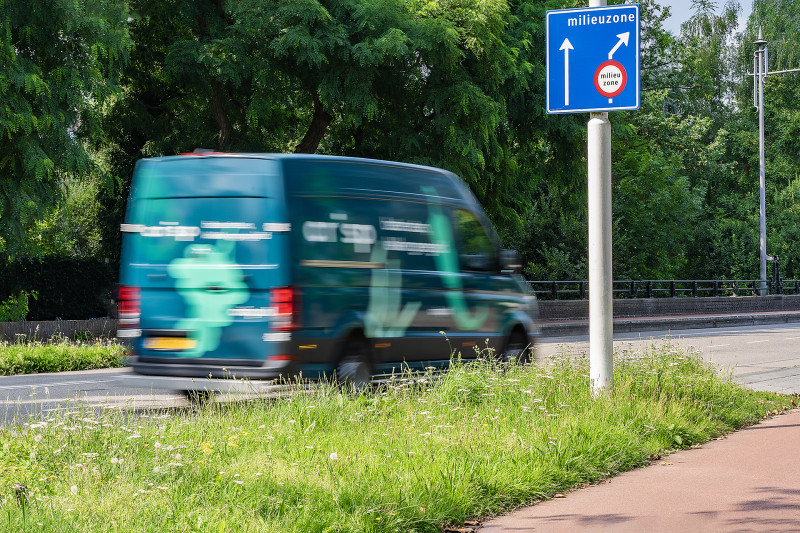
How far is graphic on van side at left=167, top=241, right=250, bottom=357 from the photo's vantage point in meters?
9.20

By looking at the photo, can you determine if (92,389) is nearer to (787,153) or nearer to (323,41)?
(323,41)

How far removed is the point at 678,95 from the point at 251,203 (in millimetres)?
44858

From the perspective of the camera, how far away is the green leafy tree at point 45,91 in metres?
17.5

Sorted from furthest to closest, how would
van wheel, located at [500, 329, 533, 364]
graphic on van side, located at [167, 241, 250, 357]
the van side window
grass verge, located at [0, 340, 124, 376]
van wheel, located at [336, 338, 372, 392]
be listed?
grass verge, located at [0, 340, 124, 376]
van wheel, located at [500, 329, 533, 364]
the van side window
van wheel, located at [336, 338, 372, 392]
graphic on van side, located at [167, 241, 250, 357]

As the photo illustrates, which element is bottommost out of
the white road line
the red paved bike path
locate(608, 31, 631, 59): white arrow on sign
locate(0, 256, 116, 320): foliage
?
the white road line

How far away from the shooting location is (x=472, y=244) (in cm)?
1148

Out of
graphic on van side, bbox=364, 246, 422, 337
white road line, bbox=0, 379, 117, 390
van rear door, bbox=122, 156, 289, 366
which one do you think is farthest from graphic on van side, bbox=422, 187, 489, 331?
white road line, bbox=0, 379, 117, 390

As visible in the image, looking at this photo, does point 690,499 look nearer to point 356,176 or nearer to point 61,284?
point 356,176

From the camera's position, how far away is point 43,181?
1853 centimetres

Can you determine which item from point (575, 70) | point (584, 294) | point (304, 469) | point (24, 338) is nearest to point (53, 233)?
point (24, 338)

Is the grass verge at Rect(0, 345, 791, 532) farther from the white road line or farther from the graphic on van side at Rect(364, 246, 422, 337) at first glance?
the white road line

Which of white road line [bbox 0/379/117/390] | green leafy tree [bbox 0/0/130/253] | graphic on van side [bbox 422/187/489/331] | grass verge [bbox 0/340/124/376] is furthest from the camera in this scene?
green leafy tree [bbox 0/0/130/253]

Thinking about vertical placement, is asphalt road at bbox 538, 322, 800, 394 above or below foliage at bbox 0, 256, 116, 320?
below

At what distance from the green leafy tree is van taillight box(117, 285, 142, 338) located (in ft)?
27.8
